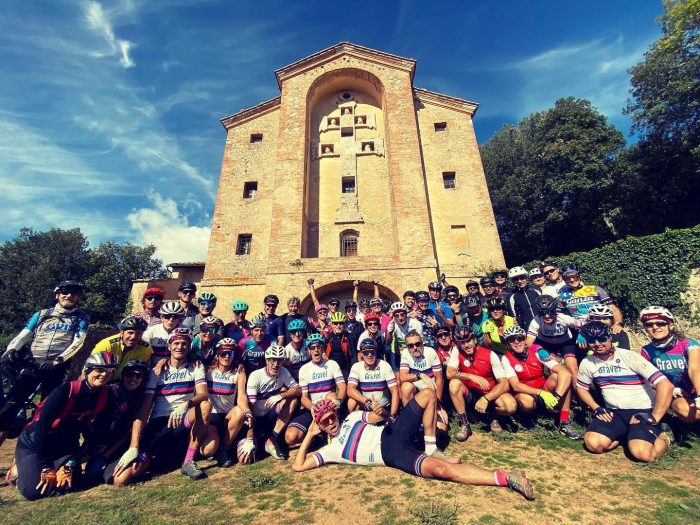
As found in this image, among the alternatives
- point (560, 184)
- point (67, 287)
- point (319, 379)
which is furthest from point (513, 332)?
point (560, 184)

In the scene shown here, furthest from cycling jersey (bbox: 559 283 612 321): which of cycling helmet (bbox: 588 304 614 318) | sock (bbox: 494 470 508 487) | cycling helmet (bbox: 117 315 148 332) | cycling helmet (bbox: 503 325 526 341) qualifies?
cycling helmet (bbox: 117 315 148 332)

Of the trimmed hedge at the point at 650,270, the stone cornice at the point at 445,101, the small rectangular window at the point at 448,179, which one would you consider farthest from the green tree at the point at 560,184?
the trimmed hedge at the point at 650,270

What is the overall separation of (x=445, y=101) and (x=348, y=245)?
37.1 ft

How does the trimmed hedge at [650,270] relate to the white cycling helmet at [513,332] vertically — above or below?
above

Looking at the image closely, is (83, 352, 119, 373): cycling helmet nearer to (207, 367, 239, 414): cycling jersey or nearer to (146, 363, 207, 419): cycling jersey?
(146, 363, 207, 419): cycling jersey

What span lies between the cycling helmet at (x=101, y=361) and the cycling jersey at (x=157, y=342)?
1.02 metres

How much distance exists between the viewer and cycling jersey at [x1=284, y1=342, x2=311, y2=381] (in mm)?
6164

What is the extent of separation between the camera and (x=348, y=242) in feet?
60.4

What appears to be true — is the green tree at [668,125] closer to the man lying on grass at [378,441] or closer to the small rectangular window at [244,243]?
the man lying on grass at [378,441]

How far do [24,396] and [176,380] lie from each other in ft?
7.52

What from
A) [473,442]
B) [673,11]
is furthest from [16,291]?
[673,11]

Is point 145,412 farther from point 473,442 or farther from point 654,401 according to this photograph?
point 654,401

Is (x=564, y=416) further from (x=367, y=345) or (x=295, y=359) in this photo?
(x=295, y=359)

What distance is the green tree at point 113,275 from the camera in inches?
1172
